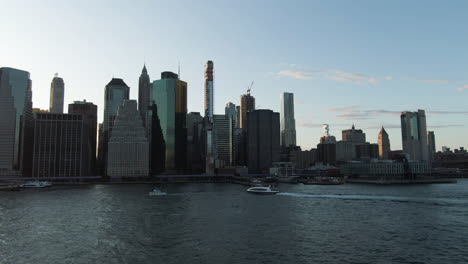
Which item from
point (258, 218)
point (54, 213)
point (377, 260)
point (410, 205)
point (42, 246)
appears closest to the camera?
point (377, 260)

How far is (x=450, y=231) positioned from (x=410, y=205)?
42.2 metres

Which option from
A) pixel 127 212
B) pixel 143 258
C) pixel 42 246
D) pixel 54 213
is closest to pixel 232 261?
pixel 143 258

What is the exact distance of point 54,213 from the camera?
345 ft

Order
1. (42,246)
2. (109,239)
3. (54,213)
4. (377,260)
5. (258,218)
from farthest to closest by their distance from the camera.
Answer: (54,213)
(258,218)
(109,239)
(42,246)
(377,260)

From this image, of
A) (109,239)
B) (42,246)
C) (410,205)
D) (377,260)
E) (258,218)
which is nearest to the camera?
(377,260)

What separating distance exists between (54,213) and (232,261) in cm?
7296

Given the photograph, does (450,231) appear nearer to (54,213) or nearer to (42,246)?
(42,246)

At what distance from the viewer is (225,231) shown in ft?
243

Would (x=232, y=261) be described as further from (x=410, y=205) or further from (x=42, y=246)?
(x=410, y=205)

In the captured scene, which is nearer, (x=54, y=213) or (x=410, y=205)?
(x=54, y=213)

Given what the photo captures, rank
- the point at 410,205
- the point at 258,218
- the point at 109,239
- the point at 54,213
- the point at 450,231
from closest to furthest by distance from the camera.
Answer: the point at 109,239
the point at 450,231
the point at 258,218
the point at 54,213
the point at 410,205

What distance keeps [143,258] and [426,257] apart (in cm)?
4051

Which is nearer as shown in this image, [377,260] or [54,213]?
[377,260]

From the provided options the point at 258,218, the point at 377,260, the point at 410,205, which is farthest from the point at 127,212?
the point at 410,205
